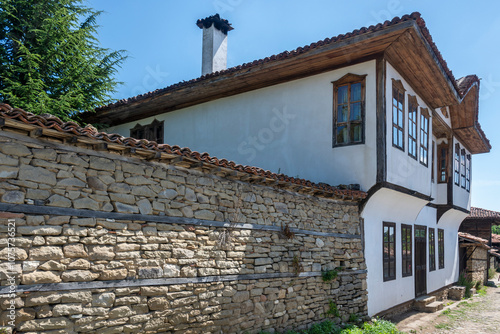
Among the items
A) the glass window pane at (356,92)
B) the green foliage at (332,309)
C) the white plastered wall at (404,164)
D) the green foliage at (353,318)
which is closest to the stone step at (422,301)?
the white plastered wall at (404,164)

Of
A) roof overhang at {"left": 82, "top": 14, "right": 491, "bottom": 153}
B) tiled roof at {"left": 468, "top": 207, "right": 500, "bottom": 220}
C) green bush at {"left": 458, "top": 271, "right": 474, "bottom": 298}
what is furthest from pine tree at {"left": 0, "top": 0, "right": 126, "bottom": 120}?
tiled roof at {"left": 468, "top": 207, "right": 500, "bottom": 220}

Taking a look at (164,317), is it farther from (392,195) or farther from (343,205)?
(392,195)

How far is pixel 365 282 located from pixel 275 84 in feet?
16.0

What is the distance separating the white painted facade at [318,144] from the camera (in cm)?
857

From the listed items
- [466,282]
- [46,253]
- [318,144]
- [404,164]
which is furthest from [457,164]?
[46,253]

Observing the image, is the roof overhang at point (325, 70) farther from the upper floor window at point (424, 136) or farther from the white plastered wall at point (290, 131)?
the upper floor window at point (424, 136)

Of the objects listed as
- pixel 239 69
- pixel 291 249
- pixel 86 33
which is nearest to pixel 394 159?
pixel 291 249

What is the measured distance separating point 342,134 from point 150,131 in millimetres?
6139

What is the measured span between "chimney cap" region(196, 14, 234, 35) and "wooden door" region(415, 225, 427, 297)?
8.25 metres

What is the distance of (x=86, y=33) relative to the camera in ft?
43.6

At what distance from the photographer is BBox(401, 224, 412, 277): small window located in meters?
10.5

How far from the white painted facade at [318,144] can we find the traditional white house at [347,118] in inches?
0.9

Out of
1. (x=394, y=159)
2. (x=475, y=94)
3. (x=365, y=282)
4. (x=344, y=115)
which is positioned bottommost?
(x=365, y=282)

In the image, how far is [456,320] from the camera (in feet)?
34.5
